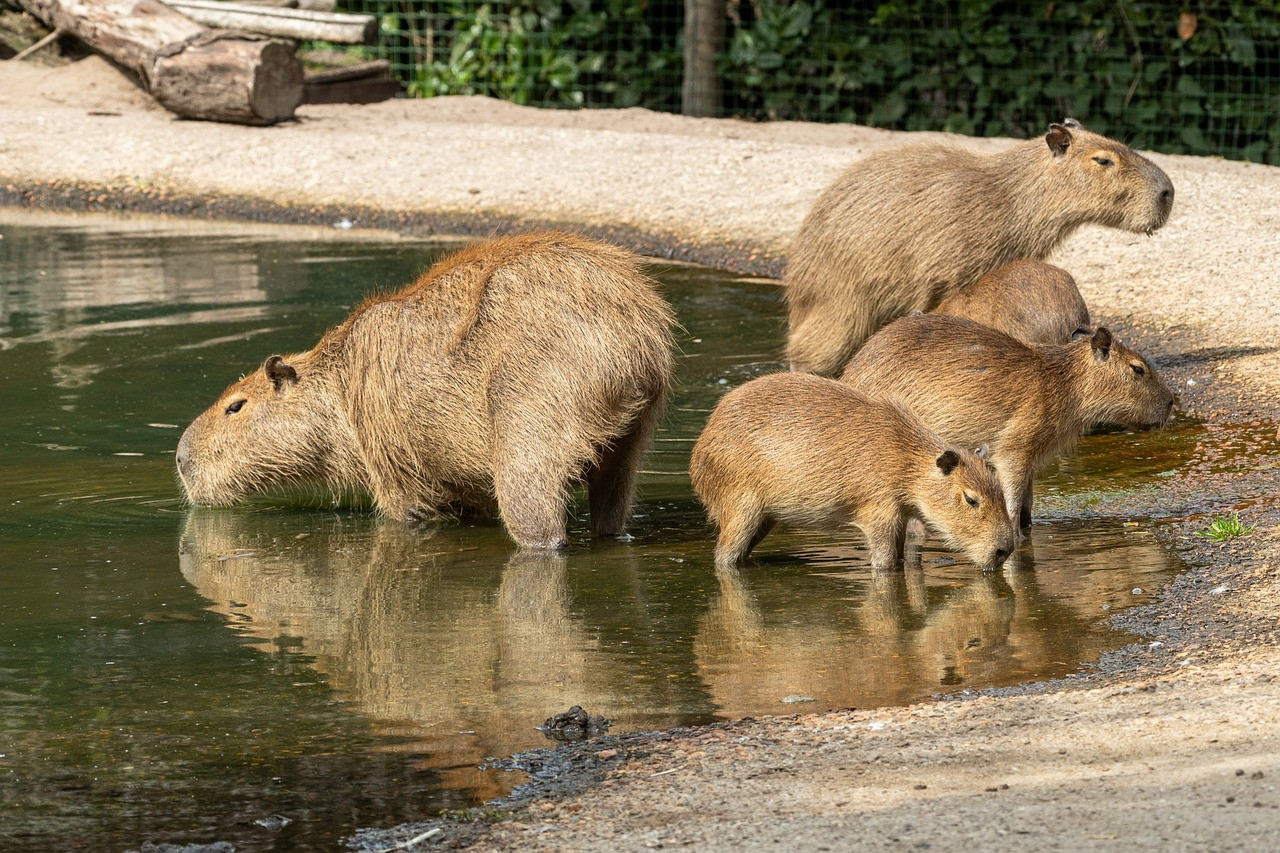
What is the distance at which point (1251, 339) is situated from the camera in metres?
8.63

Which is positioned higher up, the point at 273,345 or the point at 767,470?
the point at 767,470

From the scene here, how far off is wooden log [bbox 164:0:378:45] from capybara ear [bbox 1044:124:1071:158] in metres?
8.64

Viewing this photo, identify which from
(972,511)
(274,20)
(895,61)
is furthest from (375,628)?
(895,61)

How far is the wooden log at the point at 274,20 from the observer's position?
15.3m

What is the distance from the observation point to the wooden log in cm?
1529

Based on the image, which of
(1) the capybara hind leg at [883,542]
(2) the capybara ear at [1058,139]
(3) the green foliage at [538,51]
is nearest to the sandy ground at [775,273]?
(3) the green foliage at [538,51]

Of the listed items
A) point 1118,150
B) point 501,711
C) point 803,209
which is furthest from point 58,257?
point 501,711

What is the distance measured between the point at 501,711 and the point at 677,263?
7298 mm

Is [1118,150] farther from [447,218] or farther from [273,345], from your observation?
[447,218]

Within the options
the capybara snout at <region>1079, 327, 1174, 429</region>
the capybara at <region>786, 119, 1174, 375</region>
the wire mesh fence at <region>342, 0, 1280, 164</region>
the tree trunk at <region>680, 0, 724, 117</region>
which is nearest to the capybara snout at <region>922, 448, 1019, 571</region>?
the capybara snout at <region>1079, 327, 1174, 429</region>

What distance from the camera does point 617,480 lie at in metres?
6.33

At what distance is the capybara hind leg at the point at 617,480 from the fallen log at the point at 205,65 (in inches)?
356

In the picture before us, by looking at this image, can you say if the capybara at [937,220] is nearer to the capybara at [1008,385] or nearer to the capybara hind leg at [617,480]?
the capybara at [1008,385]

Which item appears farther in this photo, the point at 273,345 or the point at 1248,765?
the point at 273,345
